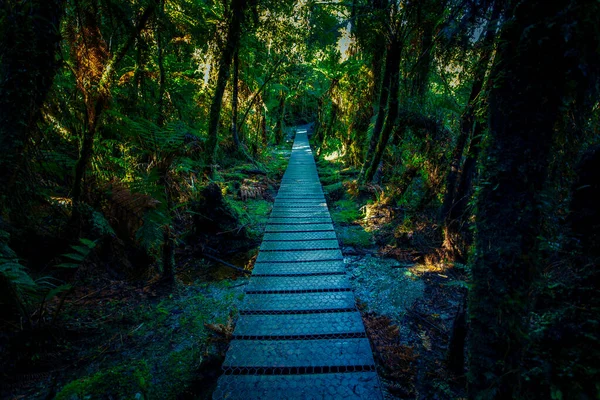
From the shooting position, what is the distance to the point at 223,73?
7.11 metres

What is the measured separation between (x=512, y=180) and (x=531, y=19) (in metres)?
0.80

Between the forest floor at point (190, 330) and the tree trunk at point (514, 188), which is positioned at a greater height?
the tree trunk at point (514, 188)

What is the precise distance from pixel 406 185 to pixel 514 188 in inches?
211

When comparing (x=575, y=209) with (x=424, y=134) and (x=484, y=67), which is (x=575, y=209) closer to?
(x=484, y=67)

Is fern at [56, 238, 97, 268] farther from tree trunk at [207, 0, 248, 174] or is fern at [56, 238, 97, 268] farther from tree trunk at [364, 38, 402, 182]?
tree trunk at [364, 38, 402, 182]

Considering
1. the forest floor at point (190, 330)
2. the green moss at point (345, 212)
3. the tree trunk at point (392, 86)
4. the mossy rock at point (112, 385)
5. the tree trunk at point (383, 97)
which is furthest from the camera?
the tree trunk at point (383, 97)

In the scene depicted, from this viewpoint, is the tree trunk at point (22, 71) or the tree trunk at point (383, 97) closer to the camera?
the tree trunk at point (22, 71)

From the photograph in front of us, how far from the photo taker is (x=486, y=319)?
152cm

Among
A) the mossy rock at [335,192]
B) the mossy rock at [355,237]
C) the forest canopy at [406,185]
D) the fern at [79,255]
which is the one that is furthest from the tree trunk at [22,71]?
the mossy rock at [335,192]

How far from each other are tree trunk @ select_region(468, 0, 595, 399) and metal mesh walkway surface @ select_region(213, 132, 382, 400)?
1.05 metres

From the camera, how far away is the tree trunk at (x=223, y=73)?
7.05 metres

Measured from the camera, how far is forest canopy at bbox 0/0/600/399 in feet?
4.48

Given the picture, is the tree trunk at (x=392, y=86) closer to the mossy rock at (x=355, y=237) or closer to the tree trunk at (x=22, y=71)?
the mossy rock at (x=355, y=237)

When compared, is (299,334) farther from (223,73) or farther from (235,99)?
(235,99)
